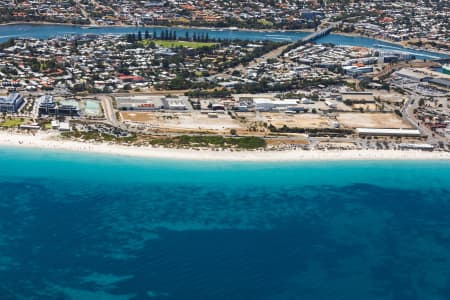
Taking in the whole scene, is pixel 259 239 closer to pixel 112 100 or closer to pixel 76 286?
pixel 76 286

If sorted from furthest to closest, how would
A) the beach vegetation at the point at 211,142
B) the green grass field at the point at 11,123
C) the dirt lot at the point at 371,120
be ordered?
1. the dirt lot at the point at 371,120
2. the green grass field at the point at 11,123
3. the beach vegetation at the point at 211,142

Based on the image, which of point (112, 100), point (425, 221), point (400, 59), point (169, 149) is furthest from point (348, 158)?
point (400, 59)

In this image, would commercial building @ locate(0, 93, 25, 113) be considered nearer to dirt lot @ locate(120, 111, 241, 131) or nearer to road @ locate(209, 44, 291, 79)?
dirt lot @ locate(120, 111, 241, 131)

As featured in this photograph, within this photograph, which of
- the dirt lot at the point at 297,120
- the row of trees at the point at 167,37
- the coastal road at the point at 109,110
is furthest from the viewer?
the row of trees at the point at 167,37

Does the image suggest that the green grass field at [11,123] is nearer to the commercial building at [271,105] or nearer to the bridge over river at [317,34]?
the commercial building at [271,105]

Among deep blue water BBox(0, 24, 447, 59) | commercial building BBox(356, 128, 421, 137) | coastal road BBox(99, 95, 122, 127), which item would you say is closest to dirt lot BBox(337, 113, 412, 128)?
commercial building BBox(356, 128, 421, 137)

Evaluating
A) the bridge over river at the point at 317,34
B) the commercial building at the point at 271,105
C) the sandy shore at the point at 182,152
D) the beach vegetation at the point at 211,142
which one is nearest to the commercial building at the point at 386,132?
the sandy shore at the point at 182,152
